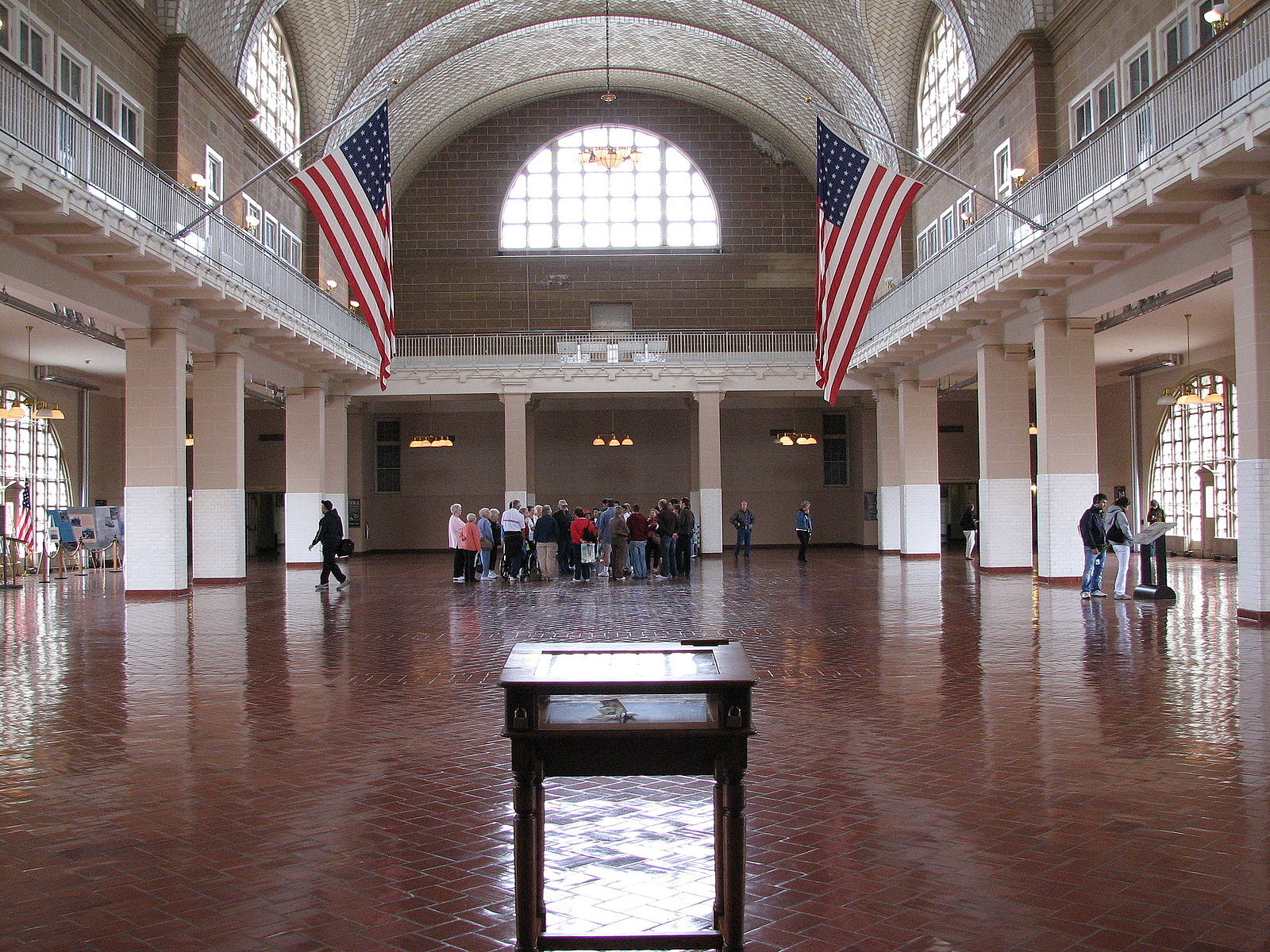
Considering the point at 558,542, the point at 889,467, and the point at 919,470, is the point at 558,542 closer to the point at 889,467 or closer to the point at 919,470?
the point at 919,470

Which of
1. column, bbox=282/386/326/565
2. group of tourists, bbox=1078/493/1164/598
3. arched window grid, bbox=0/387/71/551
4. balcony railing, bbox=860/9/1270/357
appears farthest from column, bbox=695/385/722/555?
arched window grid, bbox=0/387/71/551

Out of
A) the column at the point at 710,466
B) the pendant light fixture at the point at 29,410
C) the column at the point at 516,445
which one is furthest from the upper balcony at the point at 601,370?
the pendant light fixture at the point at 29,410

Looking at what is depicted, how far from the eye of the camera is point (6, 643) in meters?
11.3

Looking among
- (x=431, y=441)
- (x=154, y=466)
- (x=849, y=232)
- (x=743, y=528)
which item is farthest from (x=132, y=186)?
(x=431, y=441)

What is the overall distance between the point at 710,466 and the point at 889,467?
5024mm

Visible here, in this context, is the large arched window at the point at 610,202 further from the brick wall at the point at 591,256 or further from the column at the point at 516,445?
the column at the point at 516,445

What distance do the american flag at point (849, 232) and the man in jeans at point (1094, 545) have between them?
13.1ft

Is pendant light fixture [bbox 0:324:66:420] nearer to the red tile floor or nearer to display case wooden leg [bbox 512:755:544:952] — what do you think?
the red tile floor

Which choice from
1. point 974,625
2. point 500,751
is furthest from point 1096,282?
point 500,751

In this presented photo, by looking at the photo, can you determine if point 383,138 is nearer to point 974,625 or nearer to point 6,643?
point 6,643

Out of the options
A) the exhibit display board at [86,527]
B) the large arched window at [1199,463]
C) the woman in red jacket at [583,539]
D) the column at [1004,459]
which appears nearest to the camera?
the woman in red jacket at [583,539]

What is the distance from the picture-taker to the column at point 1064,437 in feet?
59.4

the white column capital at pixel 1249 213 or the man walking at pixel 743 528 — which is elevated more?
the white column capital at pixel 1249 213

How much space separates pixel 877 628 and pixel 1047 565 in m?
7.52
